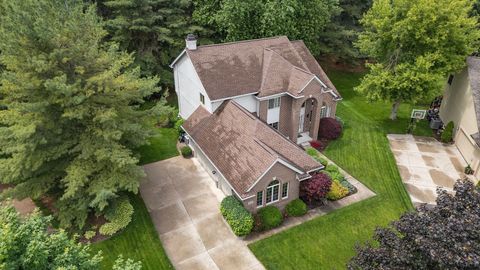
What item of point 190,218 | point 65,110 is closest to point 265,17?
point 190,218

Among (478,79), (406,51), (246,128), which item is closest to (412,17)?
(406,51)

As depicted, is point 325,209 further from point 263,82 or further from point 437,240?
point 437,240

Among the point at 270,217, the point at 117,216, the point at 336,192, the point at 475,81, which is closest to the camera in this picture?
the point at 117,216

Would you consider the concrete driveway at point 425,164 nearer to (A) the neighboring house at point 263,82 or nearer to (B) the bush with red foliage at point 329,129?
(B) the bush with red foliage at point 329,129

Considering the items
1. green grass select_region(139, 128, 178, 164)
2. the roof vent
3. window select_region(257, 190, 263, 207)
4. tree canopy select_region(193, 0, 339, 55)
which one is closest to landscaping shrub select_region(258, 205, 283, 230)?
window select_region(257, 190, 263, 207)

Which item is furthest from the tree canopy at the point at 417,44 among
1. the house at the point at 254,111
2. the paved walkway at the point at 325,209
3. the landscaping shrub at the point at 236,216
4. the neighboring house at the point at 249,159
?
the landscaping shrub at the point at 236,216

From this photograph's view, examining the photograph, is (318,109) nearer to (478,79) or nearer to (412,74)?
(412,74)
